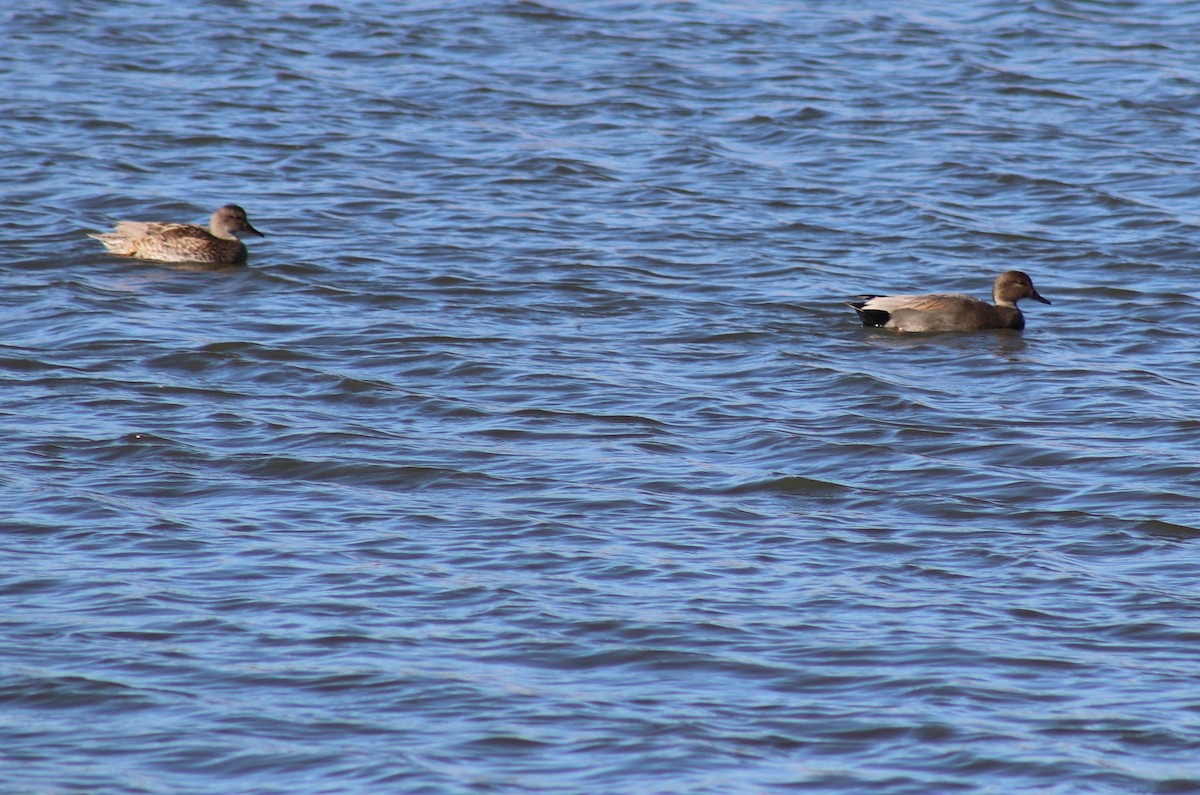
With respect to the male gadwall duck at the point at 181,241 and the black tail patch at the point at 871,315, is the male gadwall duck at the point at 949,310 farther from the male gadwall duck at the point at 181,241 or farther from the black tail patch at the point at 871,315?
the male gadwall duck at the point at 181,241

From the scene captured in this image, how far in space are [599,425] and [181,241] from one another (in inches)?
193

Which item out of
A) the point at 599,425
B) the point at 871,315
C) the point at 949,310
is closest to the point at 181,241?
the point at 599,425

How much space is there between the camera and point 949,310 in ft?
41.1

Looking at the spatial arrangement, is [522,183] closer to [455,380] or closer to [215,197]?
[215,197]

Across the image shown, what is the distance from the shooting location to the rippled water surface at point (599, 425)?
6.53m

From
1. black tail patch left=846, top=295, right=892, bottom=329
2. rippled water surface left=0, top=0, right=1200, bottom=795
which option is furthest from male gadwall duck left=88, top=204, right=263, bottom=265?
black tail patch left=846, top=295, right=892, bottom=329

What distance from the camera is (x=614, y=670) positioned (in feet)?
22.9

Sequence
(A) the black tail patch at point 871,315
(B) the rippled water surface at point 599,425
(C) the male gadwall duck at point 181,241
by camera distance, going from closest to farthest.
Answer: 1. (B) the rippled water surface at point 599,425
2. (A) the black tail patch at point 871,315
3. (C) the male gadwall duck at point 181,241

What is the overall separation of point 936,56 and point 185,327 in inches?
430

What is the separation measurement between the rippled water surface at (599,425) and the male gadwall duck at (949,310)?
131 millimetres

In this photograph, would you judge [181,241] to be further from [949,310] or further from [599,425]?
[949,310]

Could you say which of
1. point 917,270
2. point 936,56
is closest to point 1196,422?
point 917,270

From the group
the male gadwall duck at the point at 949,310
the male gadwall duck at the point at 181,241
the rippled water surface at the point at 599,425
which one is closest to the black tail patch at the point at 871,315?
the male gadwall duck at the point at 949,310

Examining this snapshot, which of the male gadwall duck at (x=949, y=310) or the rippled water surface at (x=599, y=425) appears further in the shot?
the male gadwall duck at (x=949, y=310)
